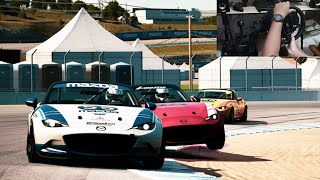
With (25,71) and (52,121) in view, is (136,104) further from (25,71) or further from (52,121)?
(25,71)

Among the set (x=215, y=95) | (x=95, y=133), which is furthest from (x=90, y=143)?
(x=215, y=95)

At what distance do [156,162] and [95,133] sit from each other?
108 centimetres

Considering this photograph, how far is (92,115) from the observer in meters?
10.6

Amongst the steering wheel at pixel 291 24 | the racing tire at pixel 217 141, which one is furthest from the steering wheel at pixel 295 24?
the racing tire at pixel 217 141

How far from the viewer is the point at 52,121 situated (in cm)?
1043

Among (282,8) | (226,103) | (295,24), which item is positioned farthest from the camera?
(295,24)

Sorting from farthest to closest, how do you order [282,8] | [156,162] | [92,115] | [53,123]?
1. [282,8]
2. [156,162]
3. [92,115]
4. [53,123]

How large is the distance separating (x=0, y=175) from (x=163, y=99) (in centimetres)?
652

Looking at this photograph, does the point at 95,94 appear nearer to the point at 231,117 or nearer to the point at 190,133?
the point at 190,133

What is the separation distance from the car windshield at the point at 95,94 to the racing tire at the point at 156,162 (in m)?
1.14

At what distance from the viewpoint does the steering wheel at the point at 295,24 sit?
226ft

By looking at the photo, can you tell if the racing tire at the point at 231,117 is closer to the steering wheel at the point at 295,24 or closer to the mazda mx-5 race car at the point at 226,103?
the mazda mx-5 race car at the point at 226,103

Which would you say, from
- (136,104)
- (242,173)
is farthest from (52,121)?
(242,173)

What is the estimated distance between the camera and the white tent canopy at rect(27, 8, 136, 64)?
5419cm
